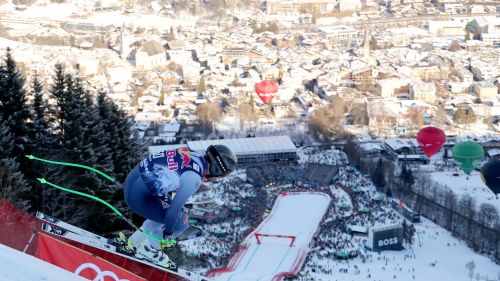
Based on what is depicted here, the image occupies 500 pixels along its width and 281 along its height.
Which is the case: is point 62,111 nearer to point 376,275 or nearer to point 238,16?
point 376,275

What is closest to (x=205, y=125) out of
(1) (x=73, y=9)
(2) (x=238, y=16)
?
(2) (x=238, y=16)

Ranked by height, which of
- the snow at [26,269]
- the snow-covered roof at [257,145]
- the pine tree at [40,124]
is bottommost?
the snow-covered roof at [257,145]

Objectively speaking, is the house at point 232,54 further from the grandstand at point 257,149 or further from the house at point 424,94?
the grandstand at point 257,149

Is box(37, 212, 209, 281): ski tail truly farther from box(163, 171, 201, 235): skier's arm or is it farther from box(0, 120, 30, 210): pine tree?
box(0, 120, 30, 210): pine tree

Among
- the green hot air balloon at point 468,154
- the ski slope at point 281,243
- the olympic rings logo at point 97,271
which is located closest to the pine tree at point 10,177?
the olympic rings logo at point 97,271

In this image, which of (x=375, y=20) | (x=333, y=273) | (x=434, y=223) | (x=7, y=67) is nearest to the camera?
(x=7, y=67)

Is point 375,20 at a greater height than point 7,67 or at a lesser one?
lesser

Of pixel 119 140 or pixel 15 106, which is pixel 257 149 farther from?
pixel 15 106
